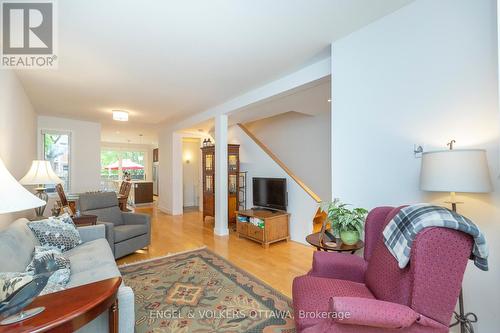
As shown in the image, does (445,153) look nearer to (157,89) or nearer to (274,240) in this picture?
(274,240)

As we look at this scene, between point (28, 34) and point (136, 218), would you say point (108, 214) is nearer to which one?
point (136, 218)

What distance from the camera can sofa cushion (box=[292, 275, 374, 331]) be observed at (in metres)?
1.28

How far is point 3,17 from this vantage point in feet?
6.23

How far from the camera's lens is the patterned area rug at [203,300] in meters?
1.89

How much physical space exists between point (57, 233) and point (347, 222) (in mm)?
2723

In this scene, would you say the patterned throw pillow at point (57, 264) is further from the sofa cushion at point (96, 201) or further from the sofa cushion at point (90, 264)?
the sofa cushion at point (96, 201)

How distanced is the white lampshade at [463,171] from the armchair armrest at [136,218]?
3.57 m

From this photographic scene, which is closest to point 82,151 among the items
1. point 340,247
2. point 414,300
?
point 340,247

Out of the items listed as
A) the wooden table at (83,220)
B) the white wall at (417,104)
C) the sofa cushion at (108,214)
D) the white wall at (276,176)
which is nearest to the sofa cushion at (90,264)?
the wooden table at (83,220)

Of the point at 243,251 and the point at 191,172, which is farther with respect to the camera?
the point at 191,172

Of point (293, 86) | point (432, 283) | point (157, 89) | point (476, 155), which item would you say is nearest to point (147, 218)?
point (157, 89)

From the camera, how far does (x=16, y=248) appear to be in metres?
1.69

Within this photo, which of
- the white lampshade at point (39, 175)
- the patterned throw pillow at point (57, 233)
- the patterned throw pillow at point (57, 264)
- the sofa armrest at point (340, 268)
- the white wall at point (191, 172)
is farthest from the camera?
the white wall at point (191, 172)

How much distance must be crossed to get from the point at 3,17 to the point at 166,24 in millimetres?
1291
